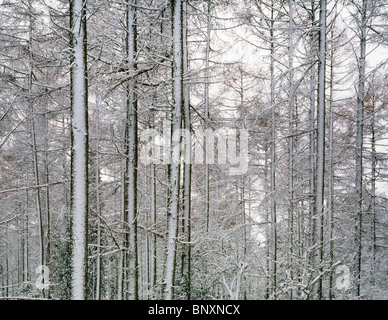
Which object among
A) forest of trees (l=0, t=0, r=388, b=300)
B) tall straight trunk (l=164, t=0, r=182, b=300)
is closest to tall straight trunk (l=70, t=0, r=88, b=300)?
forest of trees (l=0, t=0, r=388, b=300)

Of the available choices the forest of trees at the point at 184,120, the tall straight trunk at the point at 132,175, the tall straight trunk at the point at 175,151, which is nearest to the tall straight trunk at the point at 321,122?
the forest of trees at the point at 184,120

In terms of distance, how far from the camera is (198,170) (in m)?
16.7

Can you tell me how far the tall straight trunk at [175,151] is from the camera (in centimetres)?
535

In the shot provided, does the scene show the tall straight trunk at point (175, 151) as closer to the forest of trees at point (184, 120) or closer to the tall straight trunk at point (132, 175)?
the forest of trees at point (184, 120)

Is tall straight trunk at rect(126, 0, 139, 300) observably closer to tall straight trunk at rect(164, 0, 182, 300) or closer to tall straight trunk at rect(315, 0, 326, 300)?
tall straight trunk at rect(164, 0, 182, 300)

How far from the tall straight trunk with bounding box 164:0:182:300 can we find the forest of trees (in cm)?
3

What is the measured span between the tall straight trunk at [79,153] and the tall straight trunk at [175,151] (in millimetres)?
1777

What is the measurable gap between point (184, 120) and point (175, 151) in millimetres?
1931

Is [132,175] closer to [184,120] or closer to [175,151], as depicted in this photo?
[175,151]

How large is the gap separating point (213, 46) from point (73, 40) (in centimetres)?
670

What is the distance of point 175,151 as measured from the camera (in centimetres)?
537

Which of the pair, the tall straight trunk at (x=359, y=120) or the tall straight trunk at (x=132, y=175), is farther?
the tall straight trunk at (x=359, y=120)

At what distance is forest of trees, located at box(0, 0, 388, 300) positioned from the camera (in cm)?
526
